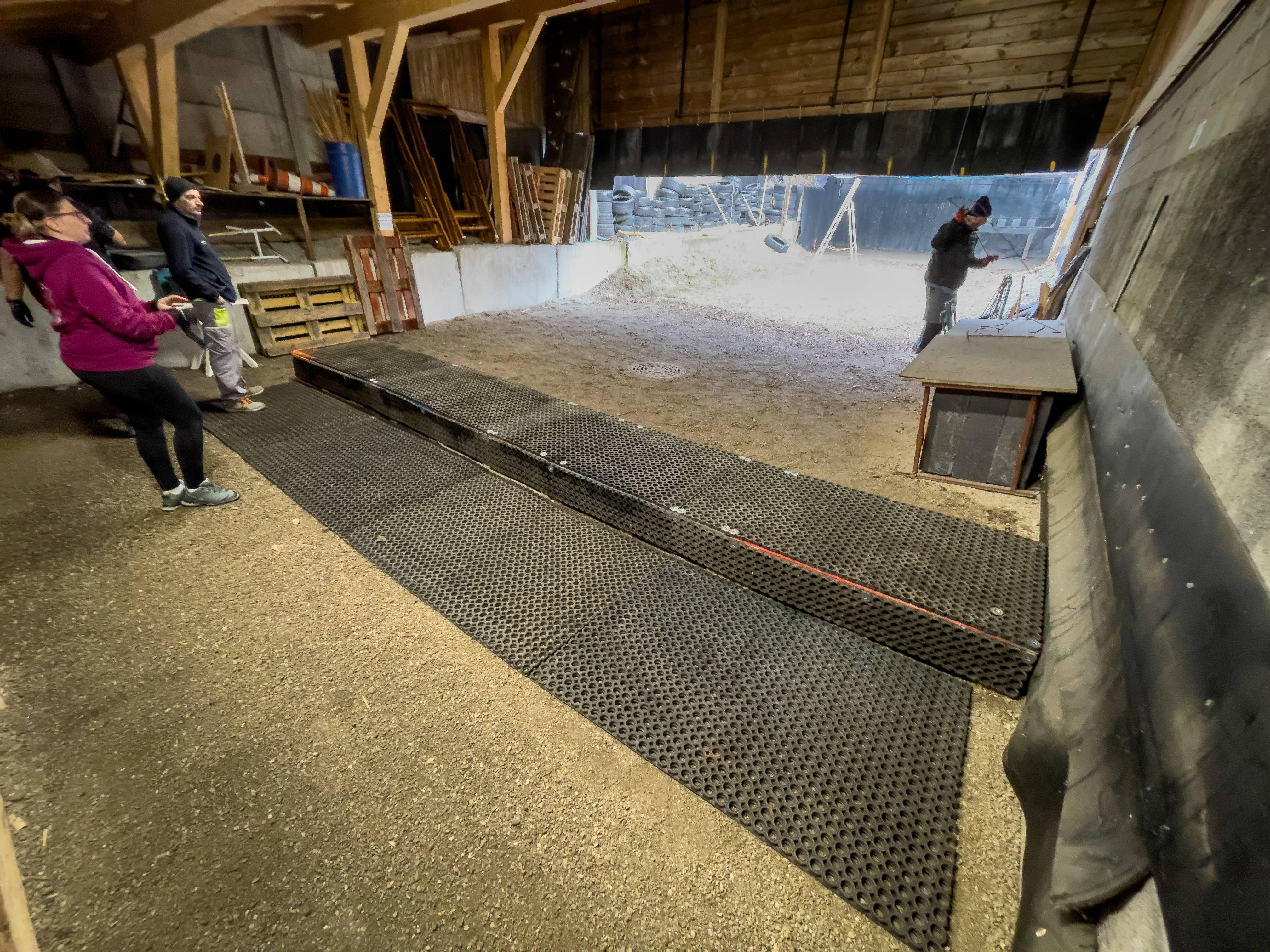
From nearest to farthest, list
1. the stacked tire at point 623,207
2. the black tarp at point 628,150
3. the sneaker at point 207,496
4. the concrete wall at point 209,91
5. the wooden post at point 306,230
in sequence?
1. the sneaker at point 207,496
2. the concrete wall at point 209,91
3. the wooden post at point 306,230
4. the black tarp at point 628,150
5. the stacked tire at point 623,207

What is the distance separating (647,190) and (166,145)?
11035 millimetres

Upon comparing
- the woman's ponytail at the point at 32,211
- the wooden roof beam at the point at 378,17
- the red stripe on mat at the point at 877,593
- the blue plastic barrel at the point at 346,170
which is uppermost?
the wooden roof beam at the point at 378,17

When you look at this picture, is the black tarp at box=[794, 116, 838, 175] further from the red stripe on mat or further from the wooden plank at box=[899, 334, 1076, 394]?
the red stripe on mat

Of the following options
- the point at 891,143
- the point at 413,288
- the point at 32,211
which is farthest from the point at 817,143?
the point at 32,211

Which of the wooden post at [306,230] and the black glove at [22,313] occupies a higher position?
the wooden post at [306,230]

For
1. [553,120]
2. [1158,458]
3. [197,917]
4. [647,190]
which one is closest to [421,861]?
[197,917]

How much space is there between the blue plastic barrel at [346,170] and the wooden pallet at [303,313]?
1.61m

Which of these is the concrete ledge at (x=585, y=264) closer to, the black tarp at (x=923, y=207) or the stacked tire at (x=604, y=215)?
the stacked tire at (x=604, y=215)

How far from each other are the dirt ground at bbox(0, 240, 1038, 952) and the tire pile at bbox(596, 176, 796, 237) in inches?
429

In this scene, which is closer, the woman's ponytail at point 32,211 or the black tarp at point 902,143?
the woman's ponytail at point 32,211

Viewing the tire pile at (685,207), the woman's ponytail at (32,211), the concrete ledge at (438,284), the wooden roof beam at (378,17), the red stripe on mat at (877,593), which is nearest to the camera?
the red stripe on mat at (877,593)

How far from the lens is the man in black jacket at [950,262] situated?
5.57 meters

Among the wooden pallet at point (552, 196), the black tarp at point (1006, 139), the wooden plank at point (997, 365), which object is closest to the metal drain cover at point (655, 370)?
the wooden plank at point (997, 365)

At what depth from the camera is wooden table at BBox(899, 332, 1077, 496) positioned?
2930mm
